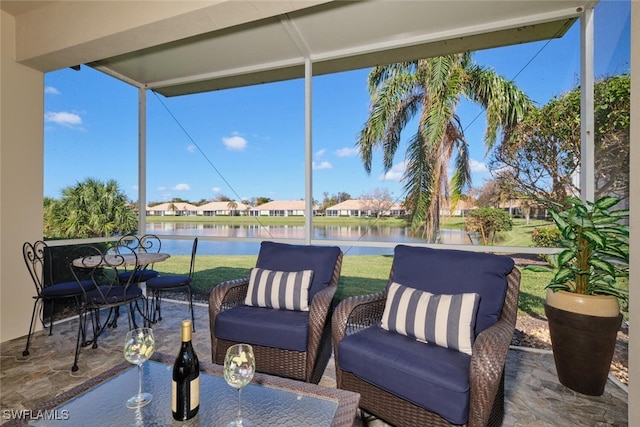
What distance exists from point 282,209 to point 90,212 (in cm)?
234

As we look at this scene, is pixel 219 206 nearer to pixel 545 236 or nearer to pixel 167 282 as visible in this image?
pixel 167 282

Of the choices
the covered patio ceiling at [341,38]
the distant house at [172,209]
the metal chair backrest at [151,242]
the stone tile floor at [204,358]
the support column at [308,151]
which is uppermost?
the covered patio ceiling at [341,38]

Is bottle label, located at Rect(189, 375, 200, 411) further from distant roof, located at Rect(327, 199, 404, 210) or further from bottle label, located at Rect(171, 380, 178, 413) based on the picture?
distant roof, located at Rect(327, 199, 404, 210)

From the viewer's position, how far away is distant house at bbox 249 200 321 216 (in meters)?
3.66

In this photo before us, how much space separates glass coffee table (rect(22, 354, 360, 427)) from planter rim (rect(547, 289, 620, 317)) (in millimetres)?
1812

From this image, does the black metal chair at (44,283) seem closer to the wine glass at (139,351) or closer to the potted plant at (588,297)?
the wine glass at (139,351)

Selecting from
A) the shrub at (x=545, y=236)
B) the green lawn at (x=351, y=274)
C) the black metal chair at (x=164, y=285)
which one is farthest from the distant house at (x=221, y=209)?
the shrub at (x=545, y=236)

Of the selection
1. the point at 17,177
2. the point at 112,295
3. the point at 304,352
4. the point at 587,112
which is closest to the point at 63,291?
the point at 112,295

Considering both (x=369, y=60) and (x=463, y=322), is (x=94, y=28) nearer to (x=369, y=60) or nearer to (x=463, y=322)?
(x=369, y=60)

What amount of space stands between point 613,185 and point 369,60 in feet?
8.34

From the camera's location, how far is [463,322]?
163 cm

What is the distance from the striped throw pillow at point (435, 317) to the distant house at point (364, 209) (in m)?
1.59

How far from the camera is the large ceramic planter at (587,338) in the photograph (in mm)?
2047

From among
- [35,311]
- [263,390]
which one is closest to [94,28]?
[35,311]
